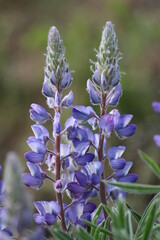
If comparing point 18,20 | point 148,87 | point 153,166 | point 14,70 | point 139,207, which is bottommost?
point 139,207

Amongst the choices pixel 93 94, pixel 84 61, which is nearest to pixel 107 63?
pixel 93 94

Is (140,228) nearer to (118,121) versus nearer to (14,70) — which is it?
(118,121)

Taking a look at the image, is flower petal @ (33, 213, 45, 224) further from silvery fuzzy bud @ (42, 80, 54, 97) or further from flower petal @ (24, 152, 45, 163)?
silvery fuzzy bud @ (42, 80, 54, 97)

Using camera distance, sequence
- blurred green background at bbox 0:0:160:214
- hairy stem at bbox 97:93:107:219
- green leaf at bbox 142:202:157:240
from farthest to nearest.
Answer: blurred green background at bbox 0:0:160:214 → hairy stem at bbox 97:93:107:219 → green leaf at bbox 142:202:157:240

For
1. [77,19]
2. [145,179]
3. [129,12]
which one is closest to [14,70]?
[77,19]

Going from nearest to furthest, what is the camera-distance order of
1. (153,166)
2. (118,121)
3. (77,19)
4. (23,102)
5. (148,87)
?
1. (153,166)
2. (118,121)
3. (148,87)
4. (77,19)
5. (23,102)

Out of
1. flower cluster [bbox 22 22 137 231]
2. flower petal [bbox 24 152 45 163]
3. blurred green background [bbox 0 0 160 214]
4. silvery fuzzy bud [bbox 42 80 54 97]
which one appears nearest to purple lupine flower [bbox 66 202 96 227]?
flower cluster [bbox 22 22 137 231]
